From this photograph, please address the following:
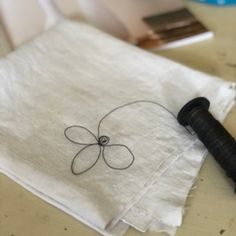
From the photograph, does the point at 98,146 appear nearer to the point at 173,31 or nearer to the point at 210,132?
the point at 210,132

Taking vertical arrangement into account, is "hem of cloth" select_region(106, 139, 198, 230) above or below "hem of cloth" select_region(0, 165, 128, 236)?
below

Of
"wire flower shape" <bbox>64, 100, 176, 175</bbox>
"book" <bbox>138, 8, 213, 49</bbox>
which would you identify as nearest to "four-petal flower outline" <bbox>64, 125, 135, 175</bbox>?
"wire flower shape" <bbox>64, 100, 176, 175</bbox>

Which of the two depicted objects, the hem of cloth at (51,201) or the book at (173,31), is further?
the book at (173,31)

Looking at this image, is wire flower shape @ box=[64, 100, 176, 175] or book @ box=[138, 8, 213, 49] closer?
wire flower shape @ box=[64, 100, 176, 175]

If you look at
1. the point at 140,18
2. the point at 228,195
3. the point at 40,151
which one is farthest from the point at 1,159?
the point at 140,18

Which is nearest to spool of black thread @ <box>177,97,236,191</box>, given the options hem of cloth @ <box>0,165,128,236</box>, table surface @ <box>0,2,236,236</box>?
A: table surface @ <box>0,2,236,236</box>

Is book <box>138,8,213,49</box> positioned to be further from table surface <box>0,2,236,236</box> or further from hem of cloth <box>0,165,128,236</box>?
hem of cloth <box>0,165,128,236</box>

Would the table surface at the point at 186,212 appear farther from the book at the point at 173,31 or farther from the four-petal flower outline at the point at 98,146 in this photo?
the book at the point at 173,31

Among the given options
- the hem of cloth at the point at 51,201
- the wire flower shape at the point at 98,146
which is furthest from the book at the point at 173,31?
the hem of cloth at the point at 51,201
